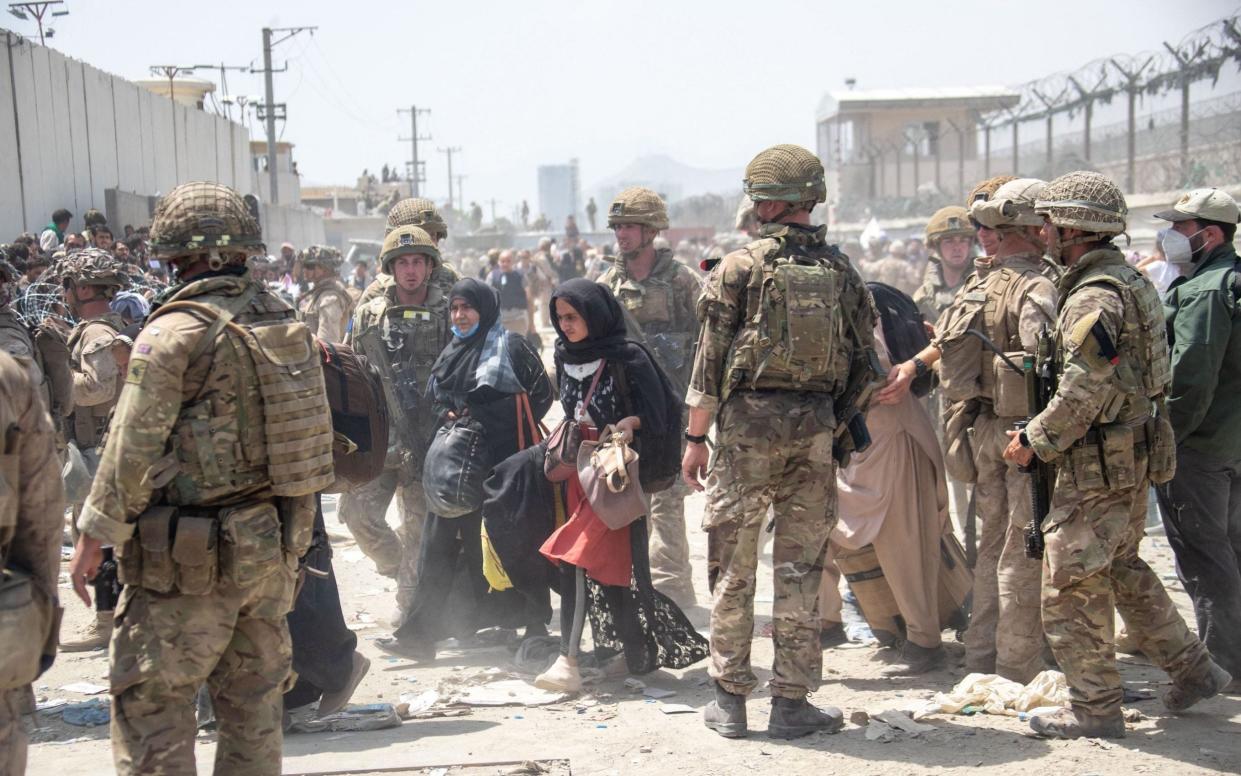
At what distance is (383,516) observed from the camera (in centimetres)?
747

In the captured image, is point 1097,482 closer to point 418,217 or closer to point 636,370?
point 636,370

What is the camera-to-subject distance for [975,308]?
5.55 m

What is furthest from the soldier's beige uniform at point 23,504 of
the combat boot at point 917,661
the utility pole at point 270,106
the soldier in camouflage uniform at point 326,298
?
the utility pole at point 270,106

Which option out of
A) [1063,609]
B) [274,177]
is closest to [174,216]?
[1063,609]

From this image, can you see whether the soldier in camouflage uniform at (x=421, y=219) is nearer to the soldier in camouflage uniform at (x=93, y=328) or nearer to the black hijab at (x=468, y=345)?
the black hijab at (x=468, y=345)

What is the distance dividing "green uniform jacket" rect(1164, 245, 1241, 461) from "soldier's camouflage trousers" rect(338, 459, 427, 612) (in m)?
3.97

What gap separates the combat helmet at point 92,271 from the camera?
20.3 feet

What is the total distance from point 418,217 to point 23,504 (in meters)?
4.83

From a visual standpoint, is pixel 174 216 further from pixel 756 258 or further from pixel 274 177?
pixel 274 177

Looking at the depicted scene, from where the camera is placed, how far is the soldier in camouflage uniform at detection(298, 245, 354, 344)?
30.7 ft

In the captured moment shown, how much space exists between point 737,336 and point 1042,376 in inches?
46.8

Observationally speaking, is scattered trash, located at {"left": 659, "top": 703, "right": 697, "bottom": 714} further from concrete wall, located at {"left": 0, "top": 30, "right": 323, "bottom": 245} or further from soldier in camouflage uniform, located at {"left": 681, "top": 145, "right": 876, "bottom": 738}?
concrete wall, located at {"left": 0, "top": 30, "right": 323, "bottom": 245}

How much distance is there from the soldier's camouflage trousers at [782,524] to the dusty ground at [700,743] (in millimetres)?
316

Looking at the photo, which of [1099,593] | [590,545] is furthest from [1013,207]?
[590,545]
